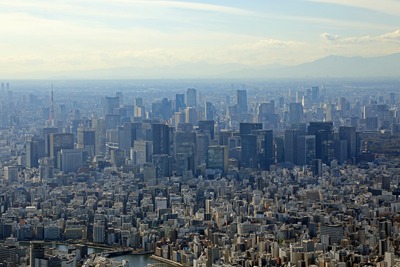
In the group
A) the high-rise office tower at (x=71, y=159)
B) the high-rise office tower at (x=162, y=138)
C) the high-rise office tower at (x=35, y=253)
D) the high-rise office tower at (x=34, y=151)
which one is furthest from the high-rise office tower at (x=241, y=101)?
the high-rise office tower at (x=35, y=253)

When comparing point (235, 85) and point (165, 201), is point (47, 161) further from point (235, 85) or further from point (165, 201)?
point (235, 85)

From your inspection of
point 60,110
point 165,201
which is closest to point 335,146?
point 165,201

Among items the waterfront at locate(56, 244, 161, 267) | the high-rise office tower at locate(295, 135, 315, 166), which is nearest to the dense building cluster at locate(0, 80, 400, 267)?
the high-rise office tower at locate(295, 135, 315, 166)

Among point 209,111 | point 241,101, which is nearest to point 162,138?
point 209,111

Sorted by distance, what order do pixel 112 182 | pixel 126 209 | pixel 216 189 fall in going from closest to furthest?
pixel 126 209 < pixel 216 189 < pixel 112 182

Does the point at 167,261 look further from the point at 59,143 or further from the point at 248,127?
the point at 248,127

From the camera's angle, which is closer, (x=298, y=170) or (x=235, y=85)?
(x=298, y=170)
